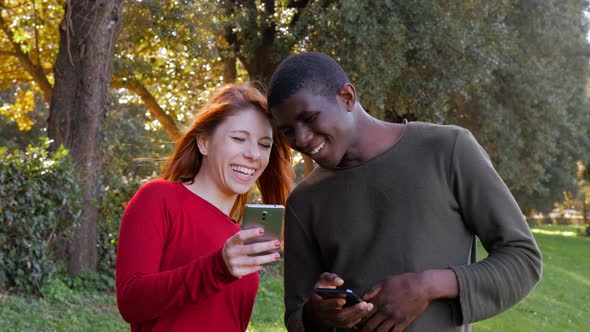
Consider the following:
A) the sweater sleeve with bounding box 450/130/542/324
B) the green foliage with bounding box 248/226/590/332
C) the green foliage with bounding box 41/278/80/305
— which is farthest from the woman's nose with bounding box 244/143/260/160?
the green foliage with bounding box 41/278/80/305

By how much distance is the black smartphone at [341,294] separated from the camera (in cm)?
250

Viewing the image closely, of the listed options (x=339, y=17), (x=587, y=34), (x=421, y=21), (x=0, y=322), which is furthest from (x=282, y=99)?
(x=587, y=34)

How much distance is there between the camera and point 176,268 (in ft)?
10.0

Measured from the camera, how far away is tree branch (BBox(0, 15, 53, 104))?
1747cm

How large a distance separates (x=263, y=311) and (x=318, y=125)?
7882mm

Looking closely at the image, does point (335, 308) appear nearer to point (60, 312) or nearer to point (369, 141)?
point (369, 141)

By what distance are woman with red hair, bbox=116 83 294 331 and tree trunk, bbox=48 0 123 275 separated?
7.34 meters

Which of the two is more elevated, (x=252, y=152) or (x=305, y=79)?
(x=305, y=79)

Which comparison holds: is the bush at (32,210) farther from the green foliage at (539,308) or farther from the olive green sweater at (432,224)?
the olive green sweater at (432,224)

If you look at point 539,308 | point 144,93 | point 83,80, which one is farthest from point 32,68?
point 539,308

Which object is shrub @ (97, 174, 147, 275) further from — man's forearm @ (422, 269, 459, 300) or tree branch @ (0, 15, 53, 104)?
man's forearm @ (422, 269, 459, 300)

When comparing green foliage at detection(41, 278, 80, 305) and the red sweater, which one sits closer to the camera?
the red sweater

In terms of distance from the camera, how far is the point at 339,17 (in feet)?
52.1

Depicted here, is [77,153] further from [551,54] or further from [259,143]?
[551,54]
